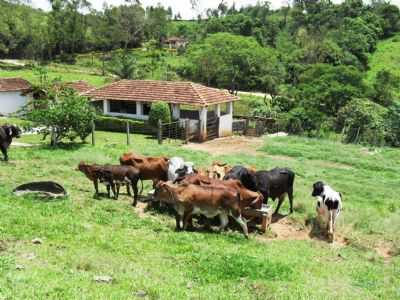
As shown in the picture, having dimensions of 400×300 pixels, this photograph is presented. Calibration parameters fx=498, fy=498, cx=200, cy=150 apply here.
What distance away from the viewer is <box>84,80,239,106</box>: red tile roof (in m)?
30.9

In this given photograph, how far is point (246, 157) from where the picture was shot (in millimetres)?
23469

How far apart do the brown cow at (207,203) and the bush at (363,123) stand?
74.4 feet

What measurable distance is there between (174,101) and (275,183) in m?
18.7

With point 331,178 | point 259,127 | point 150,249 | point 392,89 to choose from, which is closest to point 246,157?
point 331,178

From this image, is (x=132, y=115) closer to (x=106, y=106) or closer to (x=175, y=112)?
(x=106, y=106)

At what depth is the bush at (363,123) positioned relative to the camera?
31.6 m

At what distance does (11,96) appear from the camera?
37188mm

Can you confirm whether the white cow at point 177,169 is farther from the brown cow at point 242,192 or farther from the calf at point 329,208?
the calf at point 329,208

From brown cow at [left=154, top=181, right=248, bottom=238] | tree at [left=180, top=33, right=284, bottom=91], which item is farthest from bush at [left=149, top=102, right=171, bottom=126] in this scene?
tree at [left=180, top=33, right=284, bottom=91]

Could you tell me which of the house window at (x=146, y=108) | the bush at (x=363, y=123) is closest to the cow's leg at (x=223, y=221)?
the house window at (x=146, y=108)

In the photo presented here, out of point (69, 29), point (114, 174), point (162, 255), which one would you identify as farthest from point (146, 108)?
point (69, 29)

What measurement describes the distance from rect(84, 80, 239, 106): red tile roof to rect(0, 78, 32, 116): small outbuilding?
6.64 meters

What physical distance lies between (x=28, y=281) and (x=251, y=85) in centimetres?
5456

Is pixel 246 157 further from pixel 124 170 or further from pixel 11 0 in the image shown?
pixel 11 0
